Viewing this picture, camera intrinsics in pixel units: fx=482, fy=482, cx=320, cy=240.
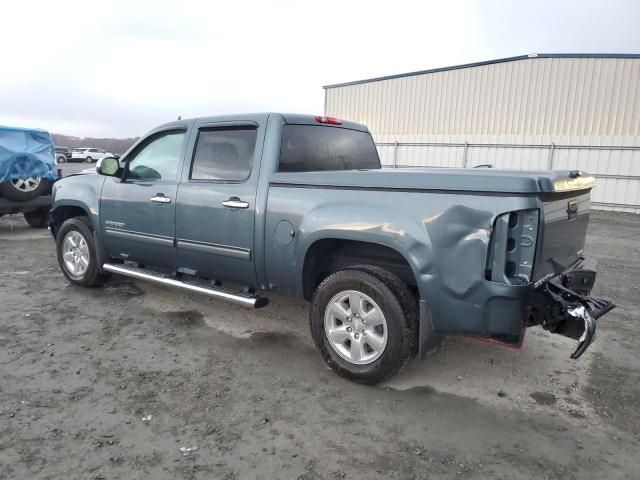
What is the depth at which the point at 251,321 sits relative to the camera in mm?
4551

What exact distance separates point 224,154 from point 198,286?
118 centimetres

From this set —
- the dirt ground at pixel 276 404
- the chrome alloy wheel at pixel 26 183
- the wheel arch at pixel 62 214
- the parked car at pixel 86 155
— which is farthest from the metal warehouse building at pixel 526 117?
the parked car at pixel 86 155

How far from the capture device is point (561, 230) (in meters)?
3.10

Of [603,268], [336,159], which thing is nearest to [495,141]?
[603,268]

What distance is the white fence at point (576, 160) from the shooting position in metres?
14.5

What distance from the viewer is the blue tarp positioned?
27.9ft

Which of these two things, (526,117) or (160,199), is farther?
(526,117)

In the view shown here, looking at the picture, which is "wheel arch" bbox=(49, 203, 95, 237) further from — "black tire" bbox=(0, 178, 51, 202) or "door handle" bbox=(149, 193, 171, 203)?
"black tire" bbox=(0, 178, 51, 202)

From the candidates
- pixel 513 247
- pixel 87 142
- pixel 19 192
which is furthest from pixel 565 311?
pixel 87 142

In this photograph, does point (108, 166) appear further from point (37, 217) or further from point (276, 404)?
point (37, 217)

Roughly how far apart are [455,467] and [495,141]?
51.7ft

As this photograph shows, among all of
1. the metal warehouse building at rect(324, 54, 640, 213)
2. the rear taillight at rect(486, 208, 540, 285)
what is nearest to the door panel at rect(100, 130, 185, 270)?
the rear taillight at rect(486, 208, 540, 285)

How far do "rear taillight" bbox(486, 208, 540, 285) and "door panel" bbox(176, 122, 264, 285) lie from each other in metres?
1.85

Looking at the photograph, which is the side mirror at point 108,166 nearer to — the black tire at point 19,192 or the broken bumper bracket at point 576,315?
the broken bumper bracket at point 576,315
